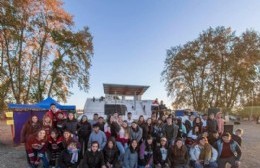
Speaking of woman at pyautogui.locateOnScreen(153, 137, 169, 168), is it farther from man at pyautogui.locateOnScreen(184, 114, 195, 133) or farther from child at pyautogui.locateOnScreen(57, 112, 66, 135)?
child at pyautogui.locateOnScreen(57, 112, 66, 135)

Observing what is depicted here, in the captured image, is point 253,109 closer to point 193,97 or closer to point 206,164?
point 193,97

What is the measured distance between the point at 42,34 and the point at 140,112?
54.7 ft

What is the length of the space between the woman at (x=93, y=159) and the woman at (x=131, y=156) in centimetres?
98

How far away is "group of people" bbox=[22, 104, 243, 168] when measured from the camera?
8.48 metres

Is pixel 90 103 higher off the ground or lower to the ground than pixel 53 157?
higher

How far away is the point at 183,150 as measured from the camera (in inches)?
352

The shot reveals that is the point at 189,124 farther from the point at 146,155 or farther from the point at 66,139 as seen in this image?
the point at 66,139

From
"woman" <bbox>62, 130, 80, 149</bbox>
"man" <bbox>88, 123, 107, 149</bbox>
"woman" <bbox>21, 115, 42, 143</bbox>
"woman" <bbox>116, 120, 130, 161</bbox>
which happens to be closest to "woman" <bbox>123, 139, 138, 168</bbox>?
"woman" <bbox>116, 120, 130, 161</bbox>

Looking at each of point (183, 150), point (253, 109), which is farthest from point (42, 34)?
point (253, 109)

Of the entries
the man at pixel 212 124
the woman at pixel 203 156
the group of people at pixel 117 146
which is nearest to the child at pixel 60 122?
the group of people at pixel 117 146

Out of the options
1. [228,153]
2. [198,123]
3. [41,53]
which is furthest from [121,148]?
[41,53]

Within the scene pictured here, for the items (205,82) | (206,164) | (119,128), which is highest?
(205,82)

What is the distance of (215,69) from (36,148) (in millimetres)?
31453

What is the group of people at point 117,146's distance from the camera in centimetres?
848
